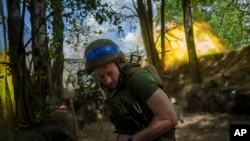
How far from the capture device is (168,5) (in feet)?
66.0

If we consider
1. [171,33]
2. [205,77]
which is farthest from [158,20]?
[205,77]

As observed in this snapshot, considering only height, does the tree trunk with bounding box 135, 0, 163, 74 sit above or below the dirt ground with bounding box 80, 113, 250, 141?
above

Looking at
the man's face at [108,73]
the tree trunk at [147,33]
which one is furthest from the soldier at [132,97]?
the tree trunk at [147,33]

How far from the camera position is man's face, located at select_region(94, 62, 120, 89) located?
2246mm

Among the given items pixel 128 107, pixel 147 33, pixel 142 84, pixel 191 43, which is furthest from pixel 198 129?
pixel 142 84

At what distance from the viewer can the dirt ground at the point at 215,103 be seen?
11.4 m

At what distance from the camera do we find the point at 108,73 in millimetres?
2258

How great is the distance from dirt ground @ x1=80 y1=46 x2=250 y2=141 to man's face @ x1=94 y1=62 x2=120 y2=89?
26.8 ft

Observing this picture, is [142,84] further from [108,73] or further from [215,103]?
[215,103]

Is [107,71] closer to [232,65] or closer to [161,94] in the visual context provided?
[161,94]

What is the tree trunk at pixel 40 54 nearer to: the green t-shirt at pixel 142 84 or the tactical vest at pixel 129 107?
the tactical vest at pixel 129 107

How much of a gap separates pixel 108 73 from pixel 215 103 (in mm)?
11350

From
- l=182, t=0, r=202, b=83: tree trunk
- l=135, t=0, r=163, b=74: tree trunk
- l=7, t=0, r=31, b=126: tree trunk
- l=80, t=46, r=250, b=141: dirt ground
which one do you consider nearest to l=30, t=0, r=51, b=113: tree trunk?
l=7, t=0, r=31, b=126: tree trunk

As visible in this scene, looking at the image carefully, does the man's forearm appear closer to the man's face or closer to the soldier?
the soldier
